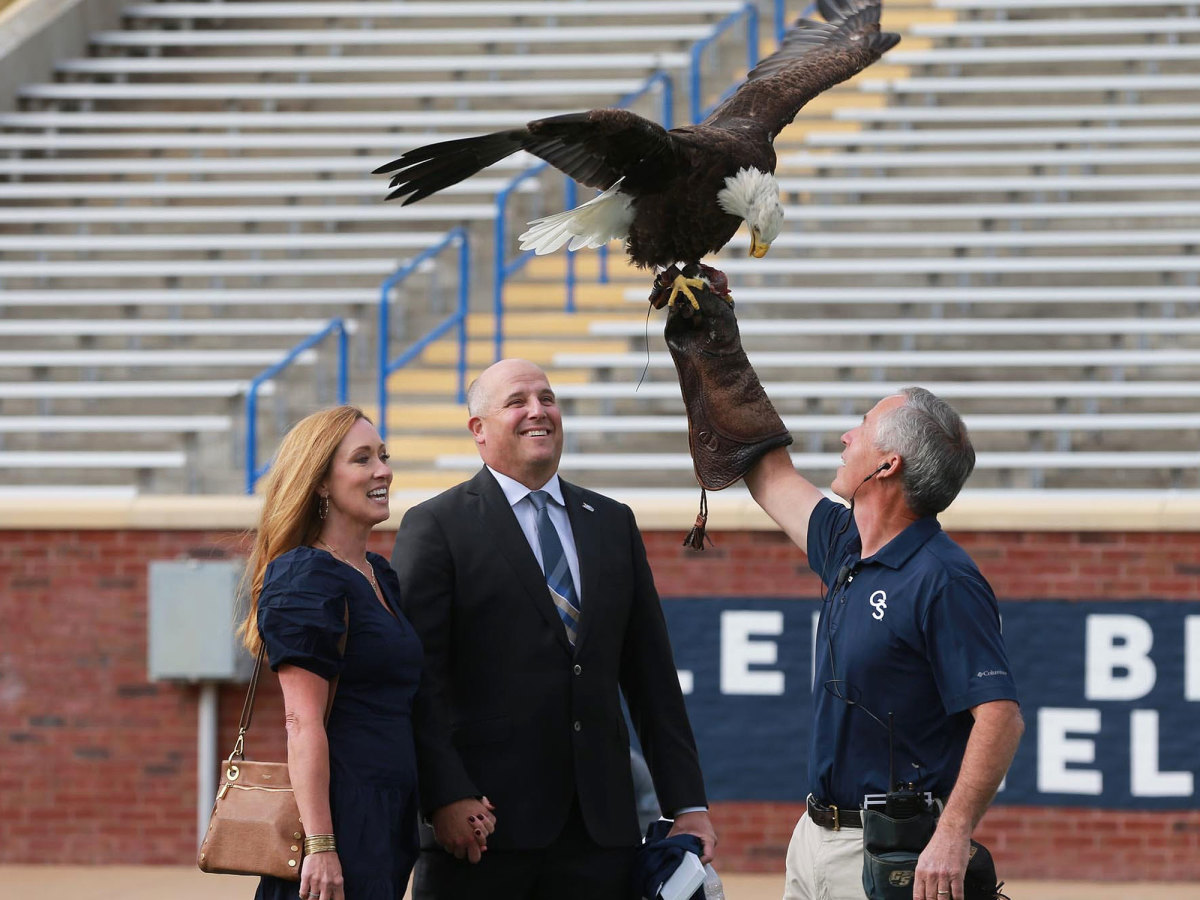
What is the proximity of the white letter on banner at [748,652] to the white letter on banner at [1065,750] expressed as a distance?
103 centimetres

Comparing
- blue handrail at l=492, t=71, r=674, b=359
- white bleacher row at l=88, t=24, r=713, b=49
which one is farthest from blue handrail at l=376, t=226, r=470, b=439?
white bleacher row at l=88, t=24, r=713, b=49

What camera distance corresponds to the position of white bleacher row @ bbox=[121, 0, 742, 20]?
11719 mm

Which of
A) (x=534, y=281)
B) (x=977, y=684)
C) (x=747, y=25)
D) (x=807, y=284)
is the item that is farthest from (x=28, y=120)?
(x=977, y=684)

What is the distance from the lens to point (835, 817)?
3107mm

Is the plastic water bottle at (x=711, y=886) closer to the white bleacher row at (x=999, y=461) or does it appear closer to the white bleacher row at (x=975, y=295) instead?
the white bleacher row at (x=999, y=461)

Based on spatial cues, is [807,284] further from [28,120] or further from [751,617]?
[28,120]

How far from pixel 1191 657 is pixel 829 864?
3968mm

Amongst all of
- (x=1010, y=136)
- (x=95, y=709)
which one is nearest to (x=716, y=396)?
(x=95, y=709)

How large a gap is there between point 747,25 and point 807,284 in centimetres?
260

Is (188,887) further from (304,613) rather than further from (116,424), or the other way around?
(304,613)

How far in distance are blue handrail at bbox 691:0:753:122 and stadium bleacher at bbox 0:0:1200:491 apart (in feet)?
0.79

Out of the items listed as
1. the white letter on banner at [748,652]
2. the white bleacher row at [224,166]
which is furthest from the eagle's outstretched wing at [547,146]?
the white bleacher row at [224,166]

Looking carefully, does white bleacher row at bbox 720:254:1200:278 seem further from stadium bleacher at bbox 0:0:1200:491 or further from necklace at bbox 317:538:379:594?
necklace at bbox 317:538:379:594

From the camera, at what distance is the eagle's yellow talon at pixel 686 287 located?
3.24 meters
